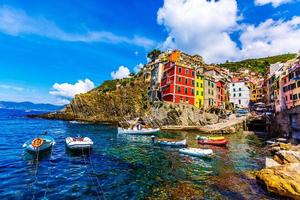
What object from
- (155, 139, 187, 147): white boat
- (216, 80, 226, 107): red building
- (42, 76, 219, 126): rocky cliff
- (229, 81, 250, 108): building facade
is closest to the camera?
(155, 139, 187, 147): white boat

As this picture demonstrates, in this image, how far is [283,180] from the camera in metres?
18.8

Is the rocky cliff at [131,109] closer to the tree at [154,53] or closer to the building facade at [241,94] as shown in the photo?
the tree at [154,53]

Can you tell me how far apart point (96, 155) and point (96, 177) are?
9930mm

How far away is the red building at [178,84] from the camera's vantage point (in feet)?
243

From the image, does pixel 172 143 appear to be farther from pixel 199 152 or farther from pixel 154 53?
pixel 154 53

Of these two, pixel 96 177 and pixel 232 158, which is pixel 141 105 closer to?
pixel 232 158

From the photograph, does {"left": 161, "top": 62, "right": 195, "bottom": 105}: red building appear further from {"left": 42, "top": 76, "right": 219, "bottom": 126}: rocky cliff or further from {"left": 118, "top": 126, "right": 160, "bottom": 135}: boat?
{"left": 118, "top": 126, "right": 160, "bottom": 135}: boat

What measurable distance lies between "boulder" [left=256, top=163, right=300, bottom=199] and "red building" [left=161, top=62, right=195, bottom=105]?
53530 mm

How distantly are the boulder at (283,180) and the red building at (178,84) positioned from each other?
5353cm

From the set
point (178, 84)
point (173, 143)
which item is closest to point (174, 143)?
point (173, 143)

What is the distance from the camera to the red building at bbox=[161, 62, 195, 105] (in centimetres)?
7412

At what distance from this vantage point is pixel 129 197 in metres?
17.8

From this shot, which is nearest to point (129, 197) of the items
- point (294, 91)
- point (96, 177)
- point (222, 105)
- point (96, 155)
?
point (96, 177)

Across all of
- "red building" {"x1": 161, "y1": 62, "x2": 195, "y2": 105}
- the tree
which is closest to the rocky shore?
"red building" {"x1": 161, "y1": 62, "x2": 195, "y2": 105}
